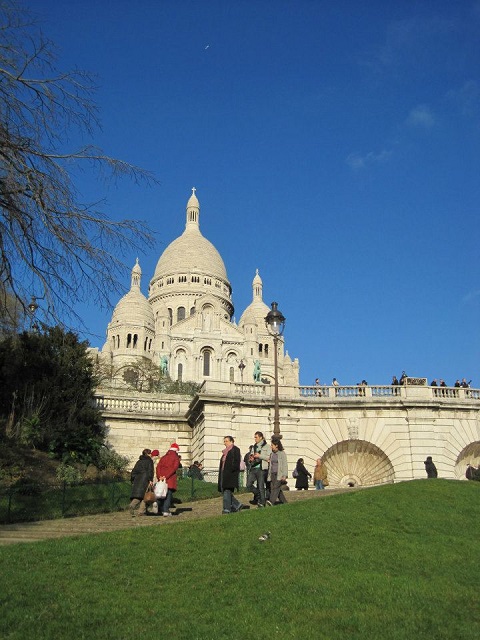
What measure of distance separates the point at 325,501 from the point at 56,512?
5877 millimetres

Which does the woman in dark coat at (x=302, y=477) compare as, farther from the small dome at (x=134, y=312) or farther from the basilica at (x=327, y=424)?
the small dome at (x=134, y=312)

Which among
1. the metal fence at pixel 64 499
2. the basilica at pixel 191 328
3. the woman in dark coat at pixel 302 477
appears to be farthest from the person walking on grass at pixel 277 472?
the basilica at pixel 191 328

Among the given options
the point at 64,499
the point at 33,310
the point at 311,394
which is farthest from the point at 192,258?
the point at 33,310

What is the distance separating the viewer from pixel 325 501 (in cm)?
1463

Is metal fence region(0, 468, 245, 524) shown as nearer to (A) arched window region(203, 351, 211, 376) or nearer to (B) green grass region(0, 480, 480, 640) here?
(B) green grass region(0, 480, 480, 640)

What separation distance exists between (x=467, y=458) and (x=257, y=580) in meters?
20.1

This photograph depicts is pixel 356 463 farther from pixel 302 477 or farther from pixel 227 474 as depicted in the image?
pixel 227 474

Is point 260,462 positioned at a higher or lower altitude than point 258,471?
higher

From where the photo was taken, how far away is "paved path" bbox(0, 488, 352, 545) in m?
12.9

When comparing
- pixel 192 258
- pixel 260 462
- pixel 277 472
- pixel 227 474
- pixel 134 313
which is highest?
pixel 192 258

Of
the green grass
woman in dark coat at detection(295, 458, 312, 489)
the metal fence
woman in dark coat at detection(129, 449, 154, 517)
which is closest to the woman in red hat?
woman in dark coat at detection(129, 449, 154, 517)

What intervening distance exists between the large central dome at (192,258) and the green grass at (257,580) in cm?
8993

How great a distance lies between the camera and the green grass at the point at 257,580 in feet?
26.3

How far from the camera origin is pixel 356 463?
27.8m
